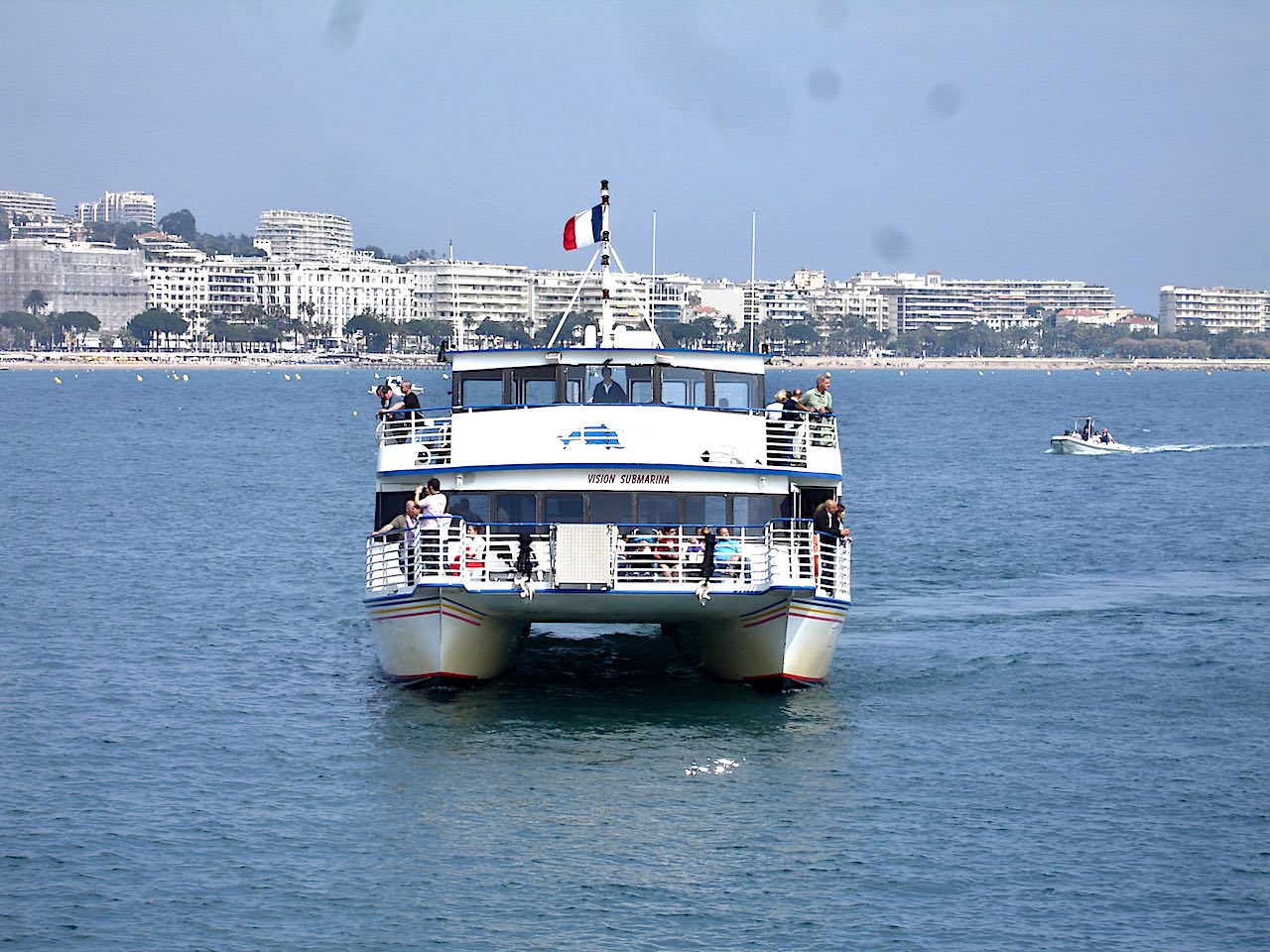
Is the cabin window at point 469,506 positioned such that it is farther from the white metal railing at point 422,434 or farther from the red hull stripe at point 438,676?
the red hull stripe at point 438,676

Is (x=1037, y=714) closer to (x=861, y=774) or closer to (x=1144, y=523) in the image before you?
(x=861, y=774)

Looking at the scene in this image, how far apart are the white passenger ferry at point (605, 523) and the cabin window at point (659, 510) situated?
0.02m

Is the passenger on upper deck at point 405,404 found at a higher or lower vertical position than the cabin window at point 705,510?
higher

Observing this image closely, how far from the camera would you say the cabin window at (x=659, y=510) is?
2595 centimetres

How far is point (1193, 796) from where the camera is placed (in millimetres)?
21922

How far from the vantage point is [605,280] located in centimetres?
2936

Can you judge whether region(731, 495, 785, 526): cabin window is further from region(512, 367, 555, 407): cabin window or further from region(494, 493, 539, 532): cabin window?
region(512, 367, 555, 407): cabin window

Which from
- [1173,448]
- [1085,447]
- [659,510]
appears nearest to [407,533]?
[659,510]

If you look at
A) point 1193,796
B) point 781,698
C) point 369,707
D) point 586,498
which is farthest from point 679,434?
point 1193,796

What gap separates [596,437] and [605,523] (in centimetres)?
120

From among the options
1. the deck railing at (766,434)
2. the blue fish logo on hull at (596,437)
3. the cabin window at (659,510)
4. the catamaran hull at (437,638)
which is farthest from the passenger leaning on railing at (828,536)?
the catamaran hull at (437,638)

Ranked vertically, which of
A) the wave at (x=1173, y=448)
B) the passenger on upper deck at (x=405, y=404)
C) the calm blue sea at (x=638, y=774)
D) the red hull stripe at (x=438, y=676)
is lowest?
the calm blue sea at (x=638, y=774)

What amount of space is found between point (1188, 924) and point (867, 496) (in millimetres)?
44623

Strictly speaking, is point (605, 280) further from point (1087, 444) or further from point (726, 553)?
point (1087, 444)
